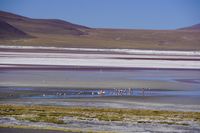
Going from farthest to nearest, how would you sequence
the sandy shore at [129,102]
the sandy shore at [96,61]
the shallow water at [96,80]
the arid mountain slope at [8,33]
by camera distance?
1. the arid mountain slope at [8,33]
2. the sandy shore at [96,61]
3. the shallow water at [96,80]
4. the sandy shore at [129,102]

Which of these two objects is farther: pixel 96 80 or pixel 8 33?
pixel 8 33

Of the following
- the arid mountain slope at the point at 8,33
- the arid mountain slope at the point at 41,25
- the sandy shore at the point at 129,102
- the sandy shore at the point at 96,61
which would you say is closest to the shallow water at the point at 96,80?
the sandy shore at the point at 129,102

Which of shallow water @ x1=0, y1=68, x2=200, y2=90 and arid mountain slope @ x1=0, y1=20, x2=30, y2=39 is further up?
arid mountain slope @ x1=0, y1=20, x2=30, y2=39

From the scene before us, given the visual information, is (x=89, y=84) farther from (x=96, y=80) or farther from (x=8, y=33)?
(x=8, y=33)

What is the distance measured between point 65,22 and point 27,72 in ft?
487

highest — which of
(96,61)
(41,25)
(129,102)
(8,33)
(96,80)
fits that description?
(41,25)

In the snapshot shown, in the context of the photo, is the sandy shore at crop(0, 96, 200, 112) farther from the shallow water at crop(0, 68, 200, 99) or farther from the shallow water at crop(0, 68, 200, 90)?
the shallow water at crop(0, 68, 200, 90)

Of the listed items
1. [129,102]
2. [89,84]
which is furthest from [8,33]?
[129,102]

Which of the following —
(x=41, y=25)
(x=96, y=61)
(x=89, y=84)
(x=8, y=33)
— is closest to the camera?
(x=89, y=84)

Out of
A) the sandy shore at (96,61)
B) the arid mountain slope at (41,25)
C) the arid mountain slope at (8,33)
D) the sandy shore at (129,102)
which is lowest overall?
the sandy shore at (129,102)

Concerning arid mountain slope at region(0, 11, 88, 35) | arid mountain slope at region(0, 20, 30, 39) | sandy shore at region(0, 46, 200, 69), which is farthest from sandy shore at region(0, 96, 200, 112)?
arid mountain slope at region(0, 11, 88, 35)

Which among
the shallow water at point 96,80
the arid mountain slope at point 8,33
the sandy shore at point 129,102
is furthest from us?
the arid mountain slope at point 8,33

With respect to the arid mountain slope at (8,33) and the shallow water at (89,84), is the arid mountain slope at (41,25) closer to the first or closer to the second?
the arid mountain slope at (8,33)

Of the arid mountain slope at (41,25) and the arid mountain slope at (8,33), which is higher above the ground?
the arid mountain slope at (41,25)
